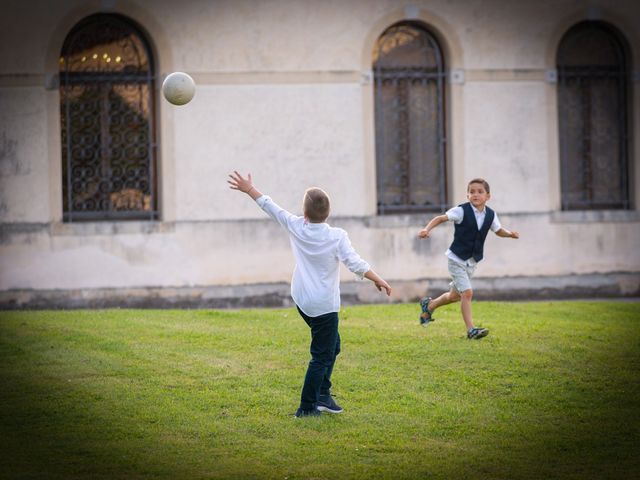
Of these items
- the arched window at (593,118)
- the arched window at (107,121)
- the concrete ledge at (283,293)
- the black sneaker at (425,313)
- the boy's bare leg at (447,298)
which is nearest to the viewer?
the boy's bare leg at (447,298)

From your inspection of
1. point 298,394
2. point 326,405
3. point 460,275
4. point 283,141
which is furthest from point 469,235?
point 283,141

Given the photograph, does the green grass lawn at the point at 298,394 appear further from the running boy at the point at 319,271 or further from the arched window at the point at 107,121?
the arched window at the point at 107,121

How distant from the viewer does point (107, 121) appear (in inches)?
599

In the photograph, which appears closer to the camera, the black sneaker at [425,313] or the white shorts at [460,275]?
the white shorts at [460,275]

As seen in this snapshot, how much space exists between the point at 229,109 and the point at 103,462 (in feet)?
28.9

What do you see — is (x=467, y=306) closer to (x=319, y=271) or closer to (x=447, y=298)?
(x=447, y=298)

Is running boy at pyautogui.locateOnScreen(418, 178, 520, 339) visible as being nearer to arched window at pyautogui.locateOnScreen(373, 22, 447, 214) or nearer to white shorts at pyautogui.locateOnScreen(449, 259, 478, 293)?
white shorts at pyautogui.locateOnScreen(449, 259, 478, 293)

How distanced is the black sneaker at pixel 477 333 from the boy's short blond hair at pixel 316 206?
375 centimetres

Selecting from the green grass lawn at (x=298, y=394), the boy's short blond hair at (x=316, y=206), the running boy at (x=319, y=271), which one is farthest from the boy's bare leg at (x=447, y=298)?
the boy's short blond hair at (x=316, y=206)

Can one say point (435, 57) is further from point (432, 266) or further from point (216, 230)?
point (216, 230)

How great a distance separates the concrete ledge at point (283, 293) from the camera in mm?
14750

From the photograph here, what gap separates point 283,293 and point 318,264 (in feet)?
24.0

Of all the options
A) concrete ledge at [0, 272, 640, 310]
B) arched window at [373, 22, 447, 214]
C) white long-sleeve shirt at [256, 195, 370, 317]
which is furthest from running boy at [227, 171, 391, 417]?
arched window at [373, 22, 447, 214]

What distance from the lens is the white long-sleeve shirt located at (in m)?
7.88
